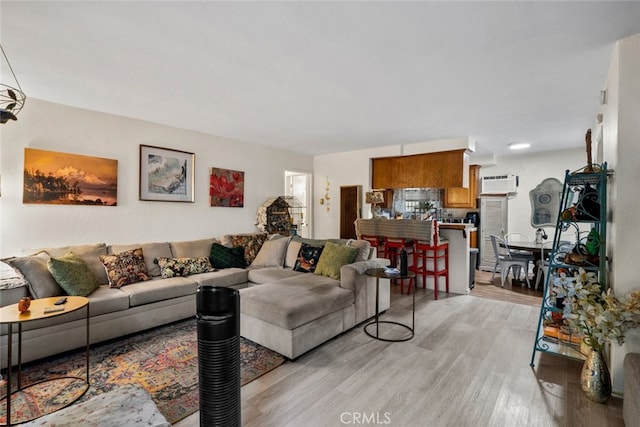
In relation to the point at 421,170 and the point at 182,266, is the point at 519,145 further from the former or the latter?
the point at 182,266

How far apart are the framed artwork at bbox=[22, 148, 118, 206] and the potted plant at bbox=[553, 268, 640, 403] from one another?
4805 millimetres

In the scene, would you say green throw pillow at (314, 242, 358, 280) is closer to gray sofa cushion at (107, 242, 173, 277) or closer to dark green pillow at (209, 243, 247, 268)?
dark green pillow at (209, 243, 247, 268)

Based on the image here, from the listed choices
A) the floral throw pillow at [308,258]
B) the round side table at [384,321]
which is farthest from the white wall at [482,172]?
the round side table at [384,321]

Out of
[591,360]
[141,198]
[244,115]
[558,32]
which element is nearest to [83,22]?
[244,115]

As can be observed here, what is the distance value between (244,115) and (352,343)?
2.97m

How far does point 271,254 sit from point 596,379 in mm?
3684

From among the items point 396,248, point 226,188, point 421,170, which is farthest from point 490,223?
point 226,188

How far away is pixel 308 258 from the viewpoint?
13.3 ft

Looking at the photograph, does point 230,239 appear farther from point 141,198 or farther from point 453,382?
point 453,382

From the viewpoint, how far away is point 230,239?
4645 millimetres

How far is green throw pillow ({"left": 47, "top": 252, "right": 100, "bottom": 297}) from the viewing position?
8.99 ft

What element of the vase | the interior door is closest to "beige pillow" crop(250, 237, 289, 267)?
the interior door

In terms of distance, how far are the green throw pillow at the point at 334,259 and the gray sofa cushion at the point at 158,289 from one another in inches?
61.0

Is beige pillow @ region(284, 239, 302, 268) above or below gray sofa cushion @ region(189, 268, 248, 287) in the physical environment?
above
